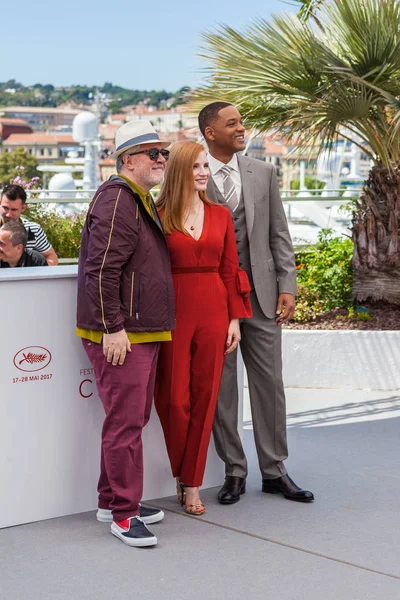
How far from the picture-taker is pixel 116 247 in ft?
13.0

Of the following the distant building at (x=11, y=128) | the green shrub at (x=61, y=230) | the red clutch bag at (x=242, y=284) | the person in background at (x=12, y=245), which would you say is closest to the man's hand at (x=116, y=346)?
the red clutch bag at (x=242, y=284)

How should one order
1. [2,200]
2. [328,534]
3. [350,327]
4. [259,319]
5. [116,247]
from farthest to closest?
[350,327] → [2,200] → [259,319] → [328,534] → [116,247]

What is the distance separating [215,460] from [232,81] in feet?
14.4

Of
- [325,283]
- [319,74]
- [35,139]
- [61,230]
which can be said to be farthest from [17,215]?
[35,139]

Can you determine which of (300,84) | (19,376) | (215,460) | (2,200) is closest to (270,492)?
(215,460)

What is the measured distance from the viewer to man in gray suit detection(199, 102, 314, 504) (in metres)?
4.67

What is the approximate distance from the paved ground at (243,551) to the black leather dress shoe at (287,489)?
51 millimetres

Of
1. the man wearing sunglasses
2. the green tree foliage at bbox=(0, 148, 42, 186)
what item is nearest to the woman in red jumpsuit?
the man wearing sunglasses

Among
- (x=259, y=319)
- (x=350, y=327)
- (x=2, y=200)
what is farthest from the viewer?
(x=350, y=327)

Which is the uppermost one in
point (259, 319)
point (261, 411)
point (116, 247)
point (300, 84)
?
point (300, 84)

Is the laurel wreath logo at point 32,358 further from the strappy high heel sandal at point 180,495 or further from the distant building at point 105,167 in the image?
the distant building at point 105,167

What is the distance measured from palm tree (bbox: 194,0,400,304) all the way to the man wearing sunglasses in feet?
13.7

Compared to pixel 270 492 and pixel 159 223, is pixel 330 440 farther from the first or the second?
pixel 159 223

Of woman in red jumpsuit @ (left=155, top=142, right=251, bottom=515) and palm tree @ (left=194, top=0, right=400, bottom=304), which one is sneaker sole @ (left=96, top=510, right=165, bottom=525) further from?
palm tree @ (left=194, top=0, right=400, bottom=304)
